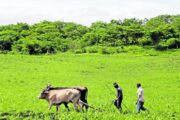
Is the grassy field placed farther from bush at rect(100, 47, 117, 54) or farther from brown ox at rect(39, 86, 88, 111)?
bush at rect(100, 47, 117, 54)

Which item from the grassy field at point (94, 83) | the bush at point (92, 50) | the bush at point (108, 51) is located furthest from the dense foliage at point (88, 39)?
the grassy field at point (94, 83)

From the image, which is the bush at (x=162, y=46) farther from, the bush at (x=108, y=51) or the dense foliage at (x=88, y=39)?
the bush at (x=108, y=51)

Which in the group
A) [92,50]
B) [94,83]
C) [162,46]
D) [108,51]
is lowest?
[94,83]

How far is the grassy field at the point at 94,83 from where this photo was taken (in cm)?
2062

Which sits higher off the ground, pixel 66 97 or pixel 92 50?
pixel 92 50

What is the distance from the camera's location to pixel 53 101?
2186cm

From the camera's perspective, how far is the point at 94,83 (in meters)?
38.7

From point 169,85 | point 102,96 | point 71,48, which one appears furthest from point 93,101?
point 71,48

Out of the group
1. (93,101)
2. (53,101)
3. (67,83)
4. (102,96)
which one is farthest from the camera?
(67,83)

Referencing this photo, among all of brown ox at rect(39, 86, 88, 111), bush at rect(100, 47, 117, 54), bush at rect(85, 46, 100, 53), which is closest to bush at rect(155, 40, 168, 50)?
bush at rect(100, 47, 117, 54)

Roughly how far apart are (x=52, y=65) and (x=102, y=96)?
67.0 feet

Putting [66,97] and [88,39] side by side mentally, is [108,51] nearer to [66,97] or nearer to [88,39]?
[88,39]

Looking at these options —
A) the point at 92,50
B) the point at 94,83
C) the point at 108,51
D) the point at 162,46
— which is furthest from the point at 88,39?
the point at 94,83

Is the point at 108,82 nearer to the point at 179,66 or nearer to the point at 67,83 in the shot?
the point at 67,83
